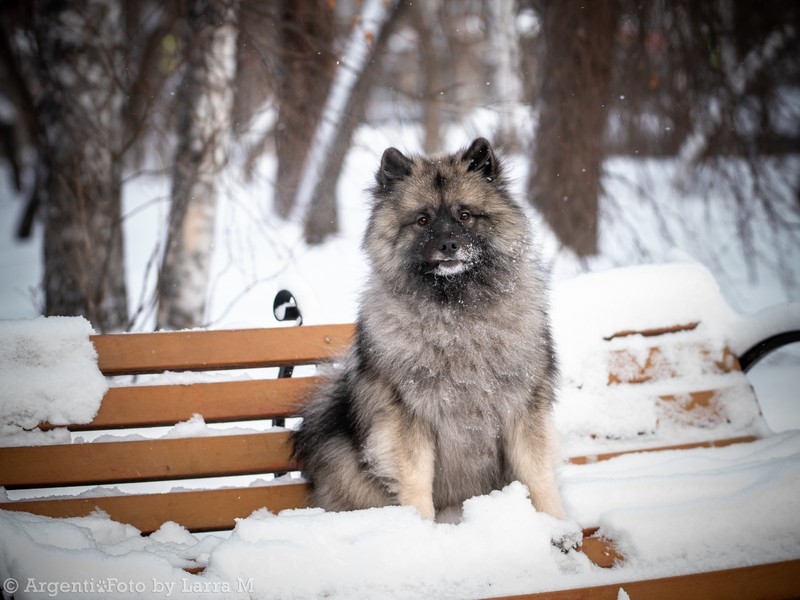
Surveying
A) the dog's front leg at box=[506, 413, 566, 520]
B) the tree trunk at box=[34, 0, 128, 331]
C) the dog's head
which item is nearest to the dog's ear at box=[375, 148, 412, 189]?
the dog's head

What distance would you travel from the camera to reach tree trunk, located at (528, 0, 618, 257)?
4.26 metres

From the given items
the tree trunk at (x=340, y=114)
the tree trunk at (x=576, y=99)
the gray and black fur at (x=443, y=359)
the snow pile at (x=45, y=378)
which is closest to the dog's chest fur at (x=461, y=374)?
the gray and black fur at (x=443, y=359)

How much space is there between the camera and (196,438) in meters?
2.45

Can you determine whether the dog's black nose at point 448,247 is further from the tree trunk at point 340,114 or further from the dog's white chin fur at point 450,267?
the tree trunk at point 340,114

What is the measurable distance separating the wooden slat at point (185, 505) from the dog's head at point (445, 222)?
966 millimetres

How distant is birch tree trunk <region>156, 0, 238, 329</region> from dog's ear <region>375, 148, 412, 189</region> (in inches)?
70.0

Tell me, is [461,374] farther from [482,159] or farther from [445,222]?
[482,159]

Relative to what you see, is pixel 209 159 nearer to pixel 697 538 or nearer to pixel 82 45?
pixel 82 45

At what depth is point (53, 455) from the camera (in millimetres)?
2314

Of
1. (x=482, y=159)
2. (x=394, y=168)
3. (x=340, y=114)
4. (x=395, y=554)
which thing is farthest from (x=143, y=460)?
(x=340, y=114)

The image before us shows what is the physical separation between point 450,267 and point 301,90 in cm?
271

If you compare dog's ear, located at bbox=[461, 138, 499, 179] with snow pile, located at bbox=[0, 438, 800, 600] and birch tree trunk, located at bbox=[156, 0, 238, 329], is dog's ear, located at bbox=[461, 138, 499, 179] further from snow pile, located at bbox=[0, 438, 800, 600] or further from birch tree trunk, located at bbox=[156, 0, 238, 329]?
birch tree trunk, located at bbox=[156, 0, 238, 329]

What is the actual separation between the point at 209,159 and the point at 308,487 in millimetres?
2623

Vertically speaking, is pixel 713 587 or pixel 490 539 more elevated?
pixel 490 539
